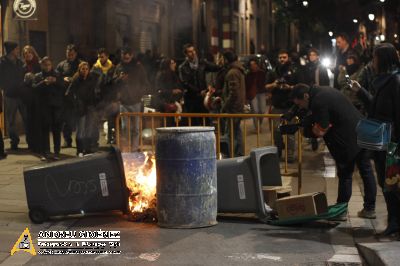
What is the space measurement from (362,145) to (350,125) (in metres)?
0.86

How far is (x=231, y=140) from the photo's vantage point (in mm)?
10664

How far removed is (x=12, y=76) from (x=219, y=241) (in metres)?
7.69

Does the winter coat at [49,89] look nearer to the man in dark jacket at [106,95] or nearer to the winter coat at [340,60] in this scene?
the man in dark jacket at [106,95]

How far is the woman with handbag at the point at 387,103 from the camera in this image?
751 centimetres

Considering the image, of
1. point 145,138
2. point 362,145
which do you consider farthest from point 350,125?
point 145,138

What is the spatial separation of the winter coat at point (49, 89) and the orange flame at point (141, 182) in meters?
5.51

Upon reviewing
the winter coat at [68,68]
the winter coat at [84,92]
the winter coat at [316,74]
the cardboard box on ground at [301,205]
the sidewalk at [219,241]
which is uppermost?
the winter coat at [68,68]

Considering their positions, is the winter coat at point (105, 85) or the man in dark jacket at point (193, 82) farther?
the man in dark jacket at point (193, 82)

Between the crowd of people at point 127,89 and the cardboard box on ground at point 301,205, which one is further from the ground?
the crowd of people at point 127,89

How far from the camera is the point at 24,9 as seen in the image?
15352 millimetres

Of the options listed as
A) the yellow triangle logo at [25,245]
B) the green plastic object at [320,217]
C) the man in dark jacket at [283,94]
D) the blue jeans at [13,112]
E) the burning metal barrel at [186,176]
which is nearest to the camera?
the yellow triangle logo at [25,245]

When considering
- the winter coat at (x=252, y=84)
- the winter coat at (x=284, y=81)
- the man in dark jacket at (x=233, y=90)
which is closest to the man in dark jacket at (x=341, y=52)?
the winter coat at (x=284, y=81)

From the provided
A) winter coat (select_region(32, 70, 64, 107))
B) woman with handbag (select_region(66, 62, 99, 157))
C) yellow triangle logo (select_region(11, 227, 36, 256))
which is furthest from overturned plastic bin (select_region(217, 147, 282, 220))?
winter coat (select_region(32, 70, 64, 107))

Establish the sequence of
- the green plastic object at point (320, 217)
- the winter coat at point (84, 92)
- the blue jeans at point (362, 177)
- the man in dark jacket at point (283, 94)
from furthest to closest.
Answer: the winter coat at point (84, 92)
the man in dark jacket at point (283, 94)
the blue jeans at point (362, 177)
the green plastic object at point (320, 217)
